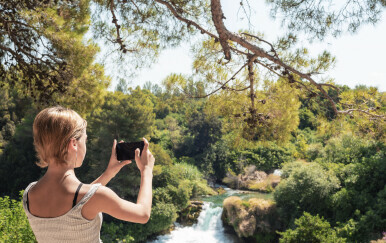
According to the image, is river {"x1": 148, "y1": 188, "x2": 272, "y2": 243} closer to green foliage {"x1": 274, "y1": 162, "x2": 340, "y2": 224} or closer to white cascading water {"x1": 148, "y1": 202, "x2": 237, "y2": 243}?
white cascading water {"x1": 148, "y1": 202, "x2": 237, "y2": 243}

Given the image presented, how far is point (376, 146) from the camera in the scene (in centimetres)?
971

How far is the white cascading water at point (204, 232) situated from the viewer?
1073cm

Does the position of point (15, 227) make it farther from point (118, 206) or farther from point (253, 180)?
point (253, 180)

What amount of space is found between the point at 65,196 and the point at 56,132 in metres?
0.18

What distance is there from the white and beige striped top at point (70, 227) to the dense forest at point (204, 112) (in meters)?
2.04

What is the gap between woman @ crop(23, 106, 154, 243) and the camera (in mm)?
920

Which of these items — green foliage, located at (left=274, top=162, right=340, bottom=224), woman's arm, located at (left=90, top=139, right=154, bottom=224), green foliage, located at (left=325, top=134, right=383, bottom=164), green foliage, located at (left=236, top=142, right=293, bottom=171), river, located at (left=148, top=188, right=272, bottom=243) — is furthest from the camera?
green foliage, located at (left=236, top=142, right=293, bottom=171)

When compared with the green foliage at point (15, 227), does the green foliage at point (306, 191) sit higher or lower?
higher

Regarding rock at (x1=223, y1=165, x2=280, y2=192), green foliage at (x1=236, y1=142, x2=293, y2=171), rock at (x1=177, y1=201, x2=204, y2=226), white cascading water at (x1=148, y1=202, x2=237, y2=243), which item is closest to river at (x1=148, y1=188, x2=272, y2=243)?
white cascading water at (x1=148, y1=202, x2=237, y2=243)

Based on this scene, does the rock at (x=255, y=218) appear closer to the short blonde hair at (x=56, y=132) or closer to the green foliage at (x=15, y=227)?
the green foliage at (x=15, y=227)

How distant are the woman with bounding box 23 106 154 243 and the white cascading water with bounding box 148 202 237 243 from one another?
10202 millimetres

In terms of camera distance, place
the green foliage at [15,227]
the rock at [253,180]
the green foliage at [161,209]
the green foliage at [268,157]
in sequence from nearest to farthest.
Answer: the green foliage at [15,227] → the green foliage at [161,209] → the rock at [253,180] → the green foliage at [268,157]

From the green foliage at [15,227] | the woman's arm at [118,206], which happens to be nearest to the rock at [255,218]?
the green foliage at [15,227]

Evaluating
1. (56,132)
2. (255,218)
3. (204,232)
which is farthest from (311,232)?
(56,132)
